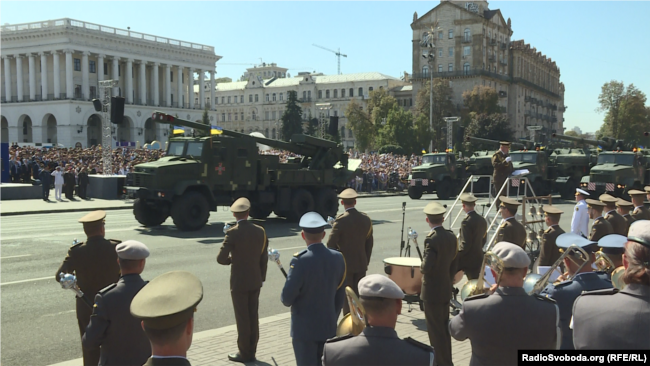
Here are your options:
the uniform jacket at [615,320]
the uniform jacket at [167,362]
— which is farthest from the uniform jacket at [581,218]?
the uniform jacket at [167,362]

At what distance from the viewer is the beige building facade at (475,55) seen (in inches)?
3959

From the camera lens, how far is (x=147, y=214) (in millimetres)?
19016

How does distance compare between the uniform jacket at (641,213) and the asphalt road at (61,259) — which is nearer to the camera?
the asphalt road at (61,259)

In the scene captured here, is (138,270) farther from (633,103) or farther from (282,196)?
(633,103)

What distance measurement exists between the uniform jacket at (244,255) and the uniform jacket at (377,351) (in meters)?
3.72

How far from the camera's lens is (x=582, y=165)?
33.8 meters

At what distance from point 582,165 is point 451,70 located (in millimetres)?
71968

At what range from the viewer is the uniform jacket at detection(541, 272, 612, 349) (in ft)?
15.9

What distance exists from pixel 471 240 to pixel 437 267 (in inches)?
69.6

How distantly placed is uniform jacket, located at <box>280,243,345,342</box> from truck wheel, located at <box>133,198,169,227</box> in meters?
14.0

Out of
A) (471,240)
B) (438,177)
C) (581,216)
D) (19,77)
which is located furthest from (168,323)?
(19,77)

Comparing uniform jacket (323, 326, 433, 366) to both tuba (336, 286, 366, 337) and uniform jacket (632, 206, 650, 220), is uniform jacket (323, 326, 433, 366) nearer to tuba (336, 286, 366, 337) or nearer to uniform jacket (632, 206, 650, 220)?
tuba (336, 286, 366, 337)

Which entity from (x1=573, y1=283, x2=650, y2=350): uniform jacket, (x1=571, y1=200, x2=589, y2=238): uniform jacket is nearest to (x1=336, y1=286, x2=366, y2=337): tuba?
(x1=573, y1=283, x2=650, y2=350): uniform jacket

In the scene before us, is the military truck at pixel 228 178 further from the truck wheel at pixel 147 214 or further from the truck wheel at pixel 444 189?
the truck wheel at pixel 444 189
